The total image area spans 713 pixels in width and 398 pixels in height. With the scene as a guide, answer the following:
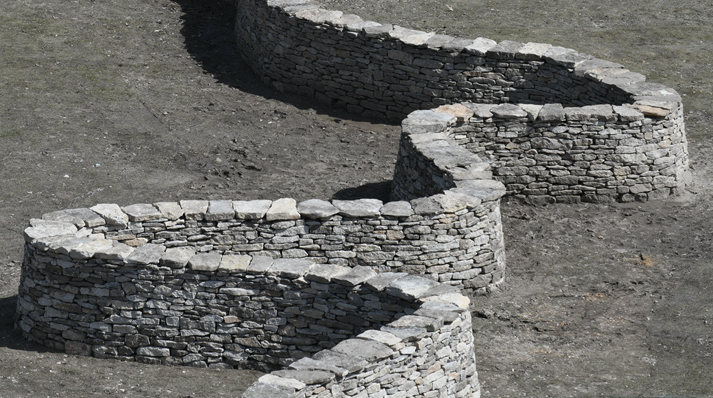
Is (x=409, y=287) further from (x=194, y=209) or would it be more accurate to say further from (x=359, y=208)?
(x=194, y=209)

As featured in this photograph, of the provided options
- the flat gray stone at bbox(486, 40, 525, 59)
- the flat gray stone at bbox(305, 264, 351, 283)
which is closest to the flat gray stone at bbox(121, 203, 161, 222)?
the flat gray stone at bbox(305, 264, 351, 283)

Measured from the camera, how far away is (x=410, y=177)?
54.2 feet

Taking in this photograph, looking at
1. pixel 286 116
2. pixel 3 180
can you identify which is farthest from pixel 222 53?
pixel 3 180

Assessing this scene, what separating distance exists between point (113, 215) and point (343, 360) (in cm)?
419

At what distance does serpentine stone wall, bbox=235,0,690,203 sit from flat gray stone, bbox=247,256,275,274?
4.12 meters

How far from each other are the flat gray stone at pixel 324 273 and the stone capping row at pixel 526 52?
6.54 m

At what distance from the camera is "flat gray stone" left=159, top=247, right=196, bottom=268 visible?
42.4ft

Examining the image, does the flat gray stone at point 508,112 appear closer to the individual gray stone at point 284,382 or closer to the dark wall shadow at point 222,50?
the dark wall shadow at point 222,50

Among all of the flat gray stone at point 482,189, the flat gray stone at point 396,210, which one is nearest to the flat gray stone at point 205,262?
the flat gray stone at point 396,210

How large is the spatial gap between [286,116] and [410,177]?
4.47 m

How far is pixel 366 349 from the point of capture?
11297 mm

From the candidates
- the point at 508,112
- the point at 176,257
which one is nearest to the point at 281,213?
the point at 176,257

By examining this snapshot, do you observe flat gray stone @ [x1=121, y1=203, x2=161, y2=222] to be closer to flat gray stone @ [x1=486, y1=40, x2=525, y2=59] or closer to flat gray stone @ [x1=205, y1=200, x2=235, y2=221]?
flat gray stone @ [x1=205, y1=200, x2=235, y2=221]

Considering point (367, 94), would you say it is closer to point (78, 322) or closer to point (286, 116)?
point (286, 116)
